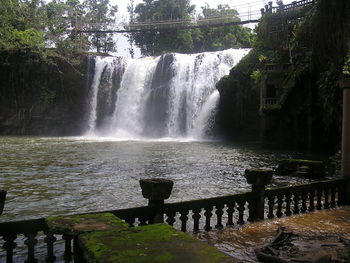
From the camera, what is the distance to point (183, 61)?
35.9 metres

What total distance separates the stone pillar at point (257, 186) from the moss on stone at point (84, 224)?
3.55 metres

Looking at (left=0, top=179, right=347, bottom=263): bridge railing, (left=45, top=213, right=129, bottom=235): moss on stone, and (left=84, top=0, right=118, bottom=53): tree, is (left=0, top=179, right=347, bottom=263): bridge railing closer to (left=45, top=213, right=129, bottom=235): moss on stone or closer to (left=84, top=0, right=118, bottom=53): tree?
(left=45, top=213, right=129, bottom=235): moss on stone

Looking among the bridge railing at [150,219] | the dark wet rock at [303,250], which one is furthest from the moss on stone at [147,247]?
the dark wet rock at [303,250]

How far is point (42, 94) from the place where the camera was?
127 ft

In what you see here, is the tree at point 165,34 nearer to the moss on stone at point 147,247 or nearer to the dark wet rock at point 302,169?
the dark wet rock at point 302,169

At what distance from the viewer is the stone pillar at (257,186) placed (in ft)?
21.9

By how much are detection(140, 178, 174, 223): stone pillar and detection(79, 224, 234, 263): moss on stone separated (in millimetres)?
2096

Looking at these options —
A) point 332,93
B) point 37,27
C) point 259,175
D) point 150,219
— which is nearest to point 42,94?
point 37,27

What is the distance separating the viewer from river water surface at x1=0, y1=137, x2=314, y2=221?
9031 mm

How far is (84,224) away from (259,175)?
12.9ft

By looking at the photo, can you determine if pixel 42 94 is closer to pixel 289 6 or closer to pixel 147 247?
pixel 289 6

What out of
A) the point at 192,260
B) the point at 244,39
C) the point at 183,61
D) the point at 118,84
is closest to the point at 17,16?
the point at 118,84

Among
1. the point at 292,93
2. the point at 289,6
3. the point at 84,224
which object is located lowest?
the point at 84,224

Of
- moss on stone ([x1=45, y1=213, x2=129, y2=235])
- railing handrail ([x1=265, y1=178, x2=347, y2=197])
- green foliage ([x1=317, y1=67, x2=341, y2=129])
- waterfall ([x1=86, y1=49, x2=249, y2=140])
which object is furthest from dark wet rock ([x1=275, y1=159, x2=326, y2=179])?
waterfall ([x1=86, y1=49, x2=249, y2=140])
